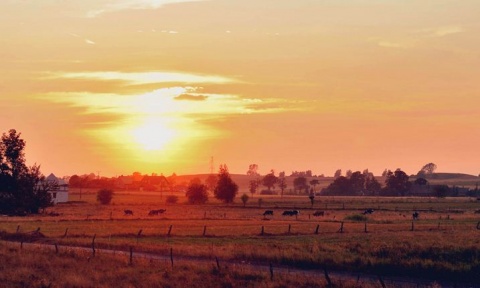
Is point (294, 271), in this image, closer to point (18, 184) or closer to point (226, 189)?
point (18, 184)

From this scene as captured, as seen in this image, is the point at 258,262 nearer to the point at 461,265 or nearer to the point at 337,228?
the point at 461,265

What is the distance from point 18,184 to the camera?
106 metres

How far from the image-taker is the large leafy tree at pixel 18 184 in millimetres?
103125

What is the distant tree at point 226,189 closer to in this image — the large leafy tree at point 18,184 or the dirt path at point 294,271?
the large leafy tree at point 18,184

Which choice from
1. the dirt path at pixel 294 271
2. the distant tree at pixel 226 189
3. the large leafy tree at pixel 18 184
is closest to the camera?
the dirt path at pixel 294 271

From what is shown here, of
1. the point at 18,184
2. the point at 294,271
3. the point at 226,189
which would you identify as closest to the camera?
the point at 294,271

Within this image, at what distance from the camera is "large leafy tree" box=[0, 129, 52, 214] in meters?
103

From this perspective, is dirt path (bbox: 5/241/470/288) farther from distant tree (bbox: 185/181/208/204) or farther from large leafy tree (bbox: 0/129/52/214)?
distant tree (bbox: 185/181/208/204)

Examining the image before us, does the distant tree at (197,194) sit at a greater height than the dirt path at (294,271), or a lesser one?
greater

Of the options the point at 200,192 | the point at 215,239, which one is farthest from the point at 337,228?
the point at 200,192

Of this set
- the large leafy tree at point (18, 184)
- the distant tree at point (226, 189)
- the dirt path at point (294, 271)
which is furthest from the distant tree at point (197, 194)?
the dirt path at point (294, 271)

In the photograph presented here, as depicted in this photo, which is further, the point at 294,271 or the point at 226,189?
the point at 226,189

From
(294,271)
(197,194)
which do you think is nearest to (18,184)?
(197,194)

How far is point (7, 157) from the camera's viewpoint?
11450 centimetres
